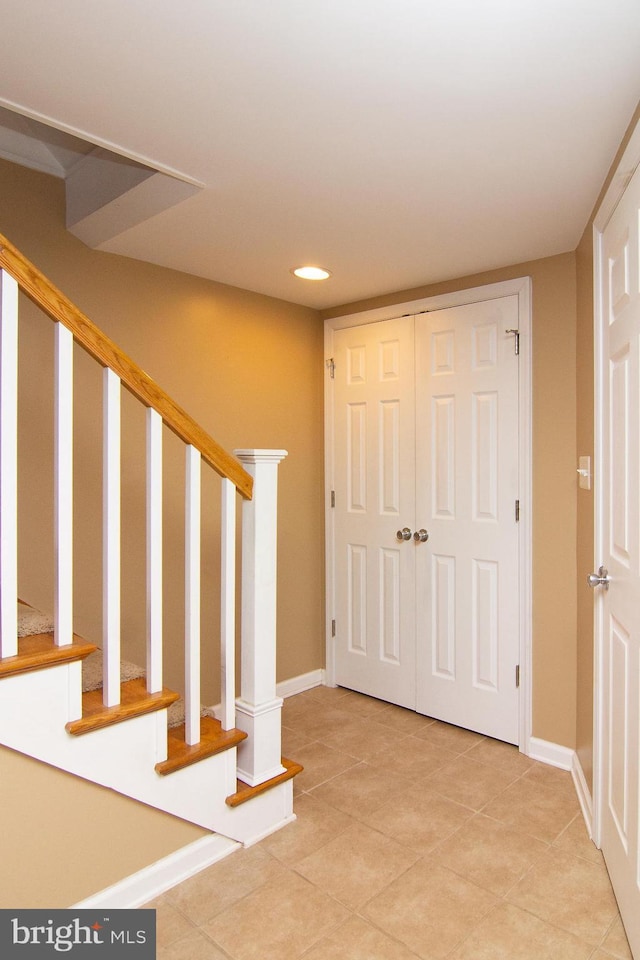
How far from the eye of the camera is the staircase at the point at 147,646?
5.07ft

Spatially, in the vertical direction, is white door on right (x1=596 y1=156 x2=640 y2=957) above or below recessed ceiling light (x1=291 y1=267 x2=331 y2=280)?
below

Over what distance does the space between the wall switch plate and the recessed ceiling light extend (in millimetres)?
1423

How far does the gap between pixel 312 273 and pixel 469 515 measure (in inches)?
54.3

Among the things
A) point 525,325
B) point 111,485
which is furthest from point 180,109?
point 525,325

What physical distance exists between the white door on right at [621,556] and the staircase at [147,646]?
1.06m

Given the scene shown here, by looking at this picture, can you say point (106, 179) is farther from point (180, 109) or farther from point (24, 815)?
point (24, 815)

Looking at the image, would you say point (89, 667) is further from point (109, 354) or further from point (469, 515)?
point (469, 515)

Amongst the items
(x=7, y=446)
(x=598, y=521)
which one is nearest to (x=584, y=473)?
(x=598, y=521)

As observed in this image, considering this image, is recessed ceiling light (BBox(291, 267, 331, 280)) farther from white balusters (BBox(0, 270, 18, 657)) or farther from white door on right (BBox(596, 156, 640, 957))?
white balusters (BBox(0, 270, 18, 657))

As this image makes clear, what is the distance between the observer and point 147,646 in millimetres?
1857

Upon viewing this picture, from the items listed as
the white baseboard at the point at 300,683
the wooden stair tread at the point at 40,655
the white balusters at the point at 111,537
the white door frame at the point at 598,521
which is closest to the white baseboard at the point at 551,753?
the white door frame at the point at 598,521

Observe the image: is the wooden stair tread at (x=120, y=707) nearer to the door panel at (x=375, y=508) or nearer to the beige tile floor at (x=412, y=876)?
the beige tile floor at (x=412, y=876)

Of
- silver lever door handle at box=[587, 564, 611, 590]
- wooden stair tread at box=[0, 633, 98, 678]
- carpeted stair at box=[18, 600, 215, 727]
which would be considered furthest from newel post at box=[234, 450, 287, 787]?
silver lever door handle at box=[587, 564, 611, 590]

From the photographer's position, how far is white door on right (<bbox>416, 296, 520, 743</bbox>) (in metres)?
2.88
